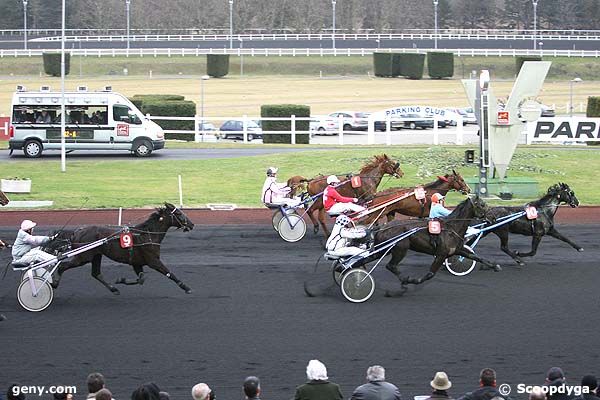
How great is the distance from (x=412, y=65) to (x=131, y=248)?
59.1 meters

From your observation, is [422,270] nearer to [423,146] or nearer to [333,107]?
[423,146]

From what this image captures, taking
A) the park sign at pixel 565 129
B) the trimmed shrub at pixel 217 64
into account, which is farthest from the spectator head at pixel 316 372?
the trimmed shrub at pixel 217 64

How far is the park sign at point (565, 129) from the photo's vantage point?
103 feet

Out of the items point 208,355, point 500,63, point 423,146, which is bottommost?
point 208,355

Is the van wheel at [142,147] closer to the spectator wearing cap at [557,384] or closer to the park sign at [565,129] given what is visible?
the park sign at [565,129]

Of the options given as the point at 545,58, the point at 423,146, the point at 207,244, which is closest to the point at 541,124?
the point at 423,146

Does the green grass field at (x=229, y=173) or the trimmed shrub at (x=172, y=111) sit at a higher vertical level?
the trimmed shrub at (x=172, y=111)

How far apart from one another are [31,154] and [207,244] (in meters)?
14.0

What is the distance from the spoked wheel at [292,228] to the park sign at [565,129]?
1508 cm

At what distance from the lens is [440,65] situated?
230ft

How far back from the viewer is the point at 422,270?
16.0 metres

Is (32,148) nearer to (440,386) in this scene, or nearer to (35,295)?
(35,295)

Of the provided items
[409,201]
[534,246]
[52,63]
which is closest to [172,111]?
[409,201]

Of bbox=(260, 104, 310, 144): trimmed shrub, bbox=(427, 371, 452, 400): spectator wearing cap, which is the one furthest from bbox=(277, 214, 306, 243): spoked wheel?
bbox=(260, 104, 310, 144): trimmed shrub
